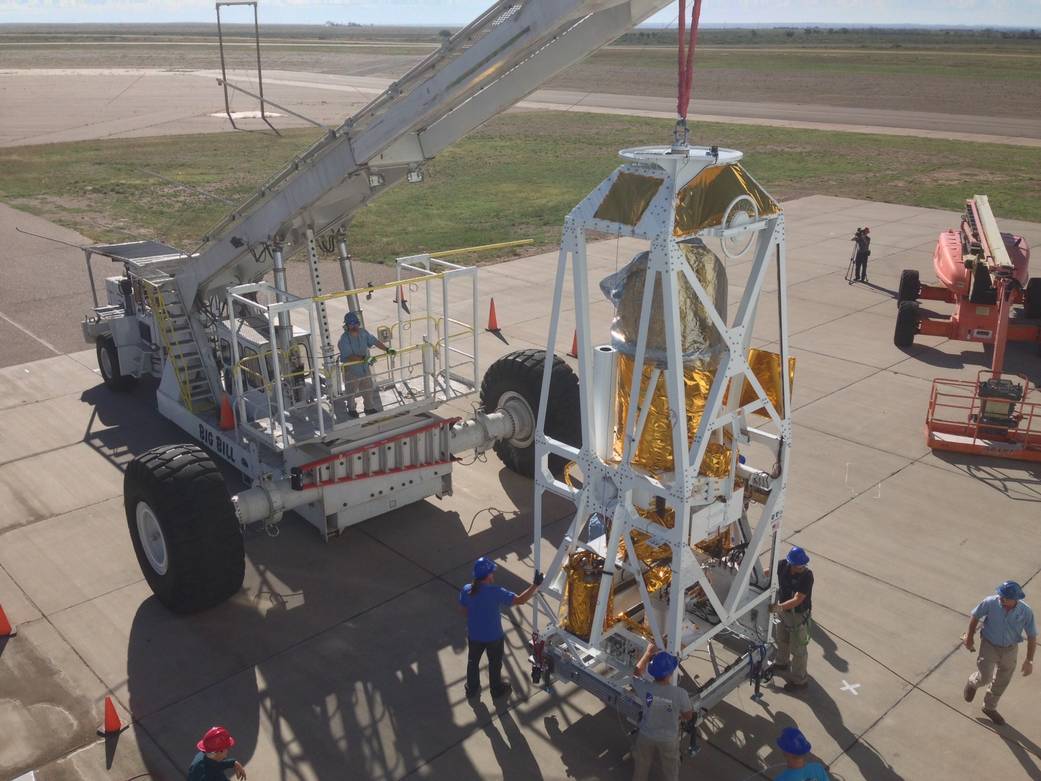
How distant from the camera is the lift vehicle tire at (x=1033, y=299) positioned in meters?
16.9

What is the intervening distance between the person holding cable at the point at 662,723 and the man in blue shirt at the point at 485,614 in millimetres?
1398

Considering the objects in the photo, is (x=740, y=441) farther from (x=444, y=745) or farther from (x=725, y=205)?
(x=444, y=745)

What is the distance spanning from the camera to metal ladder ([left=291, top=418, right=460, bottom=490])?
9195 millimetres

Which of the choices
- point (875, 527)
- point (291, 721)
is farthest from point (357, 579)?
point (875, 527)

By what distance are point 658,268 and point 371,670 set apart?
14.0ft

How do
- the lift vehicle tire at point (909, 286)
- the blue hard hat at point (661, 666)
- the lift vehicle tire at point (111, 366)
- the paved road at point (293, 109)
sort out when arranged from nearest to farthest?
the blue hard hat at point (661, 666), the lift vehicle tire at point (111, 366), the lift vehicle tire at point (909, 286), the paved road at point (293, 109)

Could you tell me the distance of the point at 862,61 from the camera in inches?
3514

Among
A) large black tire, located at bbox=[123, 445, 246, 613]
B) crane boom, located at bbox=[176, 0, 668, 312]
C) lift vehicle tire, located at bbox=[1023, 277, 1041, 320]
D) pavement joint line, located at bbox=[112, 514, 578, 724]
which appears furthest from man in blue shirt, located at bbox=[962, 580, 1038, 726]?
lift vehicle tire, located at bbox=[1023, 277, 1041, 320]

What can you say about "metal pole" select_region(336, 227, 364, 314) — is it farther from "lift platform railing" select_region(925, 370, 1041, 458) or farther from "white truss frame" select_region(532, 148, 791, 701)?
"lift platform railing" select_region(925, 370, 1041, 458)

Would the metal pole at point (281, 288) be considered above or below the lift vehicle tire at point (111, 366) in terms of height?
above

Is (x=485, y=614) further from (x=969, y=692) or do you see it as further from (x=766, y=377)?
(x=969, y=692)

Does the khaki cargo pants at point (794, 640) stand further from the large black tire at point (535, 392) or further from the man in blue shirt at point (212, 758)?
the man in blue shirt at point (212, 758)

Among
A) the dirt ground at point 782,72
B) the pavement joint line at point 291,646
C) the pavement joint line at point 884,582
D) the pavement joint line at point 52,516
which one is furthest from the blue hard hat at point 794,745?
the dirt ground at point 782,72

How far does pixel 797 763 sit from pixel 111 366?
11714 millimetres
